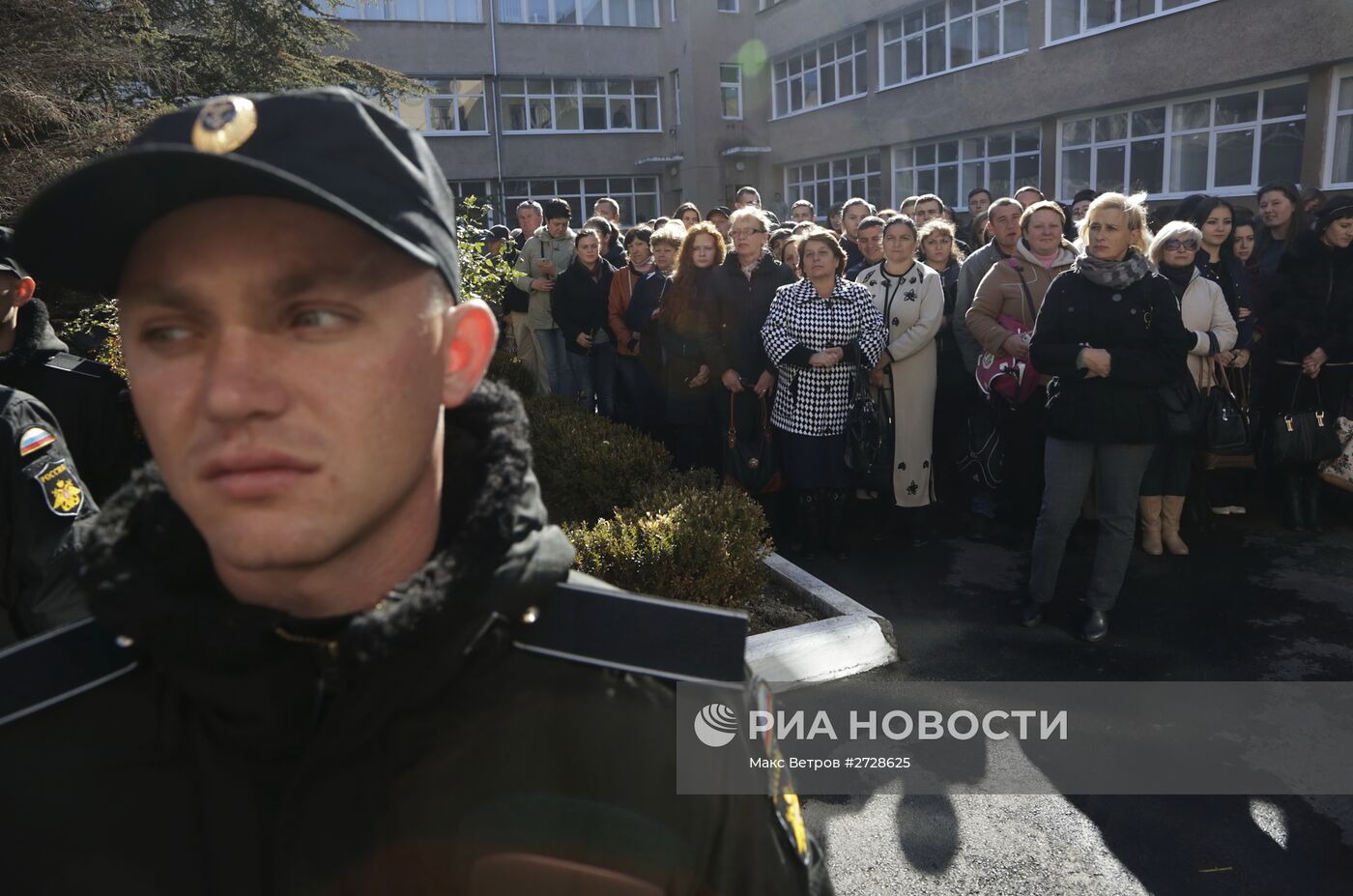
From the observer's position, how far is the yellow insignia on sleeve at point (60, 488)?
266cm

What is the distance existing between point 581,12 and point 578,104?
346 centimetres

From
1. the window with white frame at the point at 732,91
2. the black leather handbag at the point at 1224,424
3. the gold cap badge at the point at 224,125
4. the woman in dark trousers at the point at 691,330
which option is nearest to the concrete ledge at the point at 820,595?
the woman in dark trousers at the point at 691,330

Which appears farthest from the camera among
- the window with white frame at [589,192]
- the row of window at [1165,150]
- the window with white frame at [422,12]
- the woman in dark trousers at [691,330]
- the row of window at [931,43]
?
the window with white frame at [589,192]

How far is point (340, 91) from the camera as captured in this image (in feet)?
4.01

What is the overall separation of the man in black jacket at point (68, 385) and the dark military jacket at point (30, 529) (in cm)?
87

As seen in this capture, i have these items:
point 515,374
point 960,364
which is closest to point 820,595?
point 960,364

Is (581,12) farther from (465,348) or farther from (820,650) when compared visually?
(465,348)

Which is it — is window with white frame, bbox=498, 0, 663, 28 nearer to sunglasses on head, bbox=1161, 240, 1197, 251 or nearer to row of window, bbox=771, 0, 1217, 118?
row of window, bbox=771, 0, 1217, 118

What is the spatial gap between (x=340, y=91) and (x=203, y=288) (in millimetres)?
295

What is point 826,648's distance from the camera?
4.76m

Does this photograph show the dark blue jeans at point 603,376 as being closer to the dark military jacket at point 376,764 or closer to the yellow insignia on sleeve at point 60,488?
the yellow insignia on sleeve at point 60,488

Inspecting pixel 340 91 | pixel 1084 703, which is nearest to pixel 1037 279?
pixel 1084 703

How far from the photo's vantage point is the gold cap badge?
111cm

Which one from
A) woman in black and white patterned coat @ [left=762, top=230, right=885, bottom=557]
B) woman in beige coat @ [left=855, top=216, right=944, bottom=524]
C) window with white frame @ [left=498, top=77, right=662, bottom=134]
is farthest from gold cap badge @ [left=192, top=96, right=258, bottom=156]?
window with white frame @ [left=498, top=77, right=662, bottom=134]
